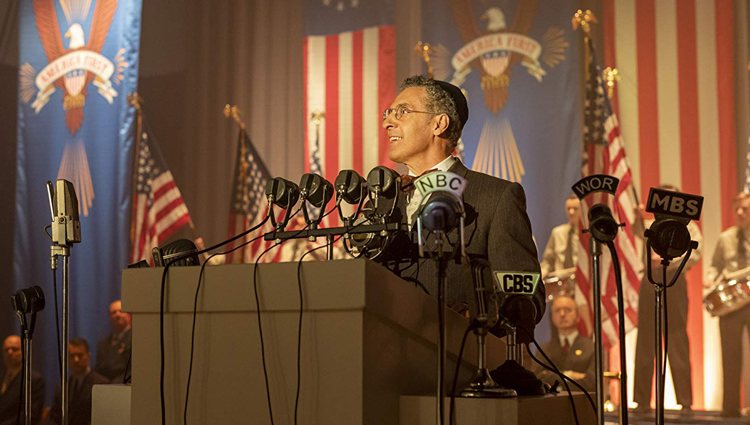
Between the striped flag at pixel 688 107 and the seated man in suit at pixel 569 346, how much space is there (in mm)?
616

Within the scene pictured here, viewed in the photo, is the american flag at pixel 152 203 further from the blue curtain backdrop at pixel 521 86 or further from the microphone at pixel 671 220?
the microphone at pixel 671 220

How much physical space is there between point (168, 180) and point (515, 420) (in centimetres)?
653

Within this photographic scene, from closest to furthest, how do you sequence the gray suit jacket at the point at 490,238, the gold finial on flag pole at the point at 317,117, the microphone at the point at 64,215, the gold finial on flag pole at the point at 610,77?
the gray suit jacket at the point at 490,238 → the microphone at the point at 64,215 → the gold finial on flag pole at the point at 610,77 → the gold finial on flag pole at the point at 317,117

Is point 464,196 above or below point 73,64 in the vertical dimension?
below

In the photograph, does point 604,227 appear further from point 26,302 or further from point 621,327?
point 26,302

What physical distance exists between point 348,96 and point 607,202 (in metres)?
2.31

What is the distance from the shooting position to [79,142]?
8.00 m

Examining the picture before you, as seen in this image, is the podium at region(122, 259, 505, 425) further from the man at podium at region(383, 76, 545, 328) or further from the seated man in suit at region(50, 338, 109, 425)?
the seated man in suit at region(50, 338, 109, 425)

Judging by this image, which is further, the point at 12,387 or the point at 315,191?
the point at 12,387

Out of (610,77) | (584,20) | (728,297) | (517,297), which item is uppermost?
(584,20)

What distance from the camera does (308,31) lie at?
788 centimetres

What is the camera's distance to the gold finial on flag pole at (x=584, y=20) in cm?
673

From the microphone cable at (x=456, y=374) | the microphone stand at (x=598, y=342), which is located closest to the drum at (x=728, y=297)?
the microphone stand at (x=598, y=342)

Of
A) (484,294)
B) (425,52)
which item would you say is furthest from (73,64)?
(484,294)
